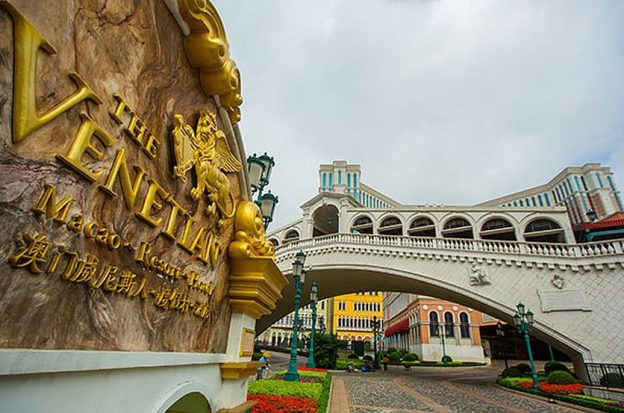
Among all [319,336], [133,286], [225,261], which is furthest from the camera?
[319,336]

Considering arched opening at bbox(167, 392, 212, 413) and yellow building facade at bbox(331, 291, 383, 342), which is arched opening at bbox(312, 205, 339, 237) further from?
arched opening at bbox(167, 392, 212, 413)

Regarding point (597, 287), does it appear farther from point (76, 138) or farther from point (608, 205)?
point (608, 205)

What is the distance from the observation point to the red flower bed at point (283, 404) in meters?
5.97

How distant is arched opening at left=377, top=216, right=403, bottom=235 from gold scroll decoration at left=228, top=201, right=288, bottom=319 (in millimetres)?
27660

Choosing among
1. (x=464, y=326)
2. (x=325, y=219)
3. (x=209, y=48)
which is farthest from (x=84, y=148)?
(x=464, y=326)

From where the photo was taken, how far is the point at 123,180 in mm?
1448

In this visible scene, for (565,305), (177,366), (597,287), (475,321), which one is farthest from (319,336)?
(177,366)

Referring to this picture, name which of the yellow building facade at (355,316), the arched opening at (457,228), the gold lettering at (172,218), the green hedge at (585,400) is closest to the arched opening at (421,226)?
the arched opening at (457,228)

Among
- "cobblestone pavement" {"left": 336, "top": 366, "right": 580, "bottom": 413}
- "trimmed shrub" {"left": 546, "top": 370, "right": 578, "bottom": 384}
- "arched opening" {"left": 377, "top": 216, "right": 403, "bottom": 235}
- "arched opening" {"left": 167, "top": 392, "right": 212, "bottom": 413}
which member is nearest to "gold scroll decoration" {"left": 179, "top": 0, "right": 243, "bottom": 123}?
"arched opening" {"left": 167, "top": 392, "right": 212, "bottom": 413}

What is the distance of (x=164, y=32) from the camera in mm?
1747

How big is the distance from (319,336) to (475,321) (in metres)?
21.3

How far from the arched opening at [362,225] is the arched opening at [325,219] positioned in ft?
8.18

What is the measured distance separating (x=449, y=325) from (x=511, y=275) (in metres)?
19.1

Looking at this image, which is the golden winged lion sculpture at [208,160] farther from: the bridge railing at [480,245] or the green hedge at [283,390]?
the bridge railing at [480,245]
